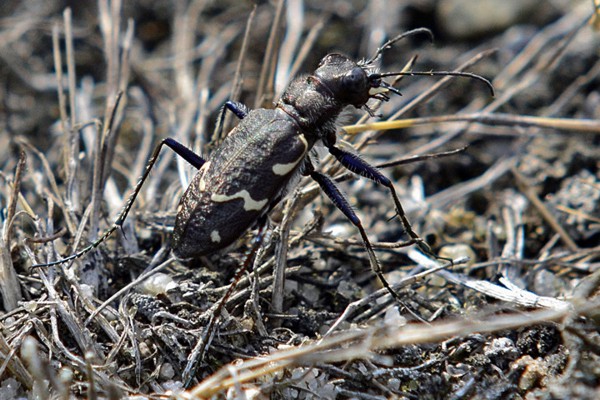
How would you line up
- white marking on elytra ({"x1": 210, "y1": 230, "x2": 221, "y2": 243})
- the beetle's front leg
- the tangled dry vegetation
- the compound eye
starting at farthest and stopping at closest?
the compound eye < the beetle's front leg < white marking on elytra ({"x1": 210, "y1": 230, "x2": 221, "y2": 243}) < the tangled dry vegetation

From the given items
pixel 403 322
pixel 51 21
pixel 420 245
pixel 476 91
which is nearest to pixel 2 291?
pixel 403 322

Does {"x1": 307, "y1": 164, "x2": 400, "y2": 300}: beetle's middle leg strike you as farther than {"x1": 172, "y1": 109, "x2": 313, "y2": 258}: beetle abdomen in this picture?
Yes

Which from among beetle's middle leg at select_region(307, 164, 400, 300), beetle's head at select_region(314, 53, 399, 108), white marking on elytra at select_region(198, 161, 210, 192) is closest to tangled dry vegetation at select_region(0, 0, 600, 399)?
beetle's middle leg at select_region(307, 164, 400, 300)

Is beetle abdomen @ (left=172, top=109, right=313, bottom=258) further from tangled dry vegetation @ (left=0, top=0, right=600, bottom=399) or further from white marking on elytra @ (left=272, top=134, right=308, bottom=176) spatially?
tangled dry vegetation @ (left=0, top=0, right=600, bottom=399)

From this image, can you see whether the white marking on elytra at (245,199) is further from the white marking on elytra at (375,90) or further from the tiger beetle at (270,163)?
the white marking on elytra at (375,90)

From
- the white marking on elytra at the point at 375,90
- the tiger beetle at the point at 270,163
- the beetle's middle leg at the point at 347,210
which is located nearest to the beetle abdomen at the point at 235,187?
the tiger beetle at the point at 270,163

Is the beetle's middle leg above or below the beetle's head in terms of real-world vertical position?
below
